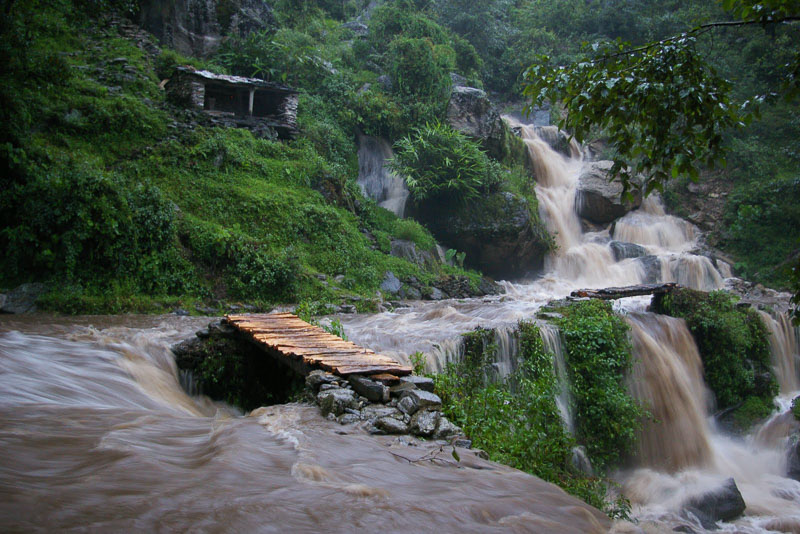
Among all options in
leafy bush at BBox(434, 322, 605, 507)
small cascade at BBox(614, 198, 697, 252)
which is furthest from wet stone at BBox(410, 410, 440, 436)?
small cascade at BBox(614, 198, 697, 252)

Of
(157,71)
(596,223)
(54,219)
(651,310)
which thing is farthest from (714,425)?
(157,71)

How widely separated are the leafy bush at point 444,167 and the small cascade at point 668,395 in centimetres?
927

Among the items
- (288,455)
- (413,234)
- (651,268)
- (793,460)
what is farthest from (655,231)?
(288,455)

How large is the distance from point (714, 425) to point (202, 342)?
10120 mm

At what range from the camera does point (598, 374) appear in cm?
837

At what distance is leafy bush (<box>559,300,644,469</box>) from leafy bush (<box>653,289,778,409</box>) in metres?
2.86

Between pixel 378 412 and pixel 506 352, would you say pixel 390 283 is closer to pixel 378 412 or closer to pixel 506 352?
pixel 506 352

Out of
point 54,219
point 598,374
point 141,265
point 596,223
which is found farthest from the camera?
point 596,223

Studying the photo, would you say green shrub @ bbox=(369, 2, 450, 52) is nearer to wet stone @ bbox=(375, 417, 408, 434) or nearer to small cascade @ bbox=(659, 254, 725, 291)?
small cascade @ bbox=(659, 254, 725, 291)

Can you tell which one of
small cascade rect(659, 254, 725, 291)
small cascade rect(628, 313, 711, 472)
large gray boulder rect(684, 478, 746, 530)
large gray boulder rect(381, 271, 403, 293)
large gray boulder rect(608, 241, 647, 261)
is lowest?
large gray boulder rect(684, 478, 746, 530)

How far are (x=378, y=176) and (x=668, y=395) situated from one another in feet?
45.2

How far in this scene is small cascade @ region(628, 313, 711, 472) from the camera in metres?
8.82

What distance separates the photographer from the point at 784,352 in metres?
11.7

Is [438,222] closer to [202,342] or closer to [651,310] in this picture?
[651,310]
